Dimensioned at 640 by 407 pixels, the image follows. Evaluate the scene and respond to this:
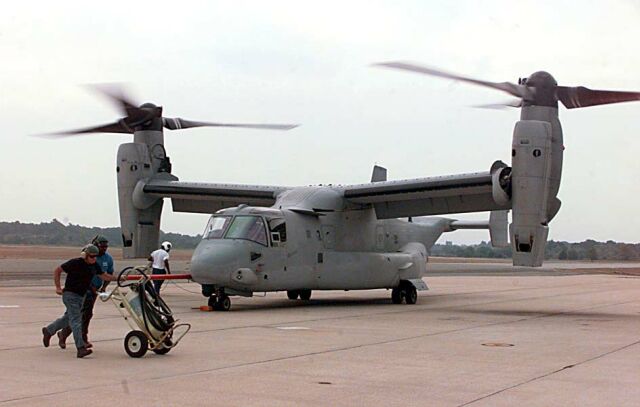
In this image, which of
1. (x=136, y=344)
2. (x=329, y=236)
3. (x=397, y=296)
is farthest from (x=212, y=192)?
(x=136, y=344)

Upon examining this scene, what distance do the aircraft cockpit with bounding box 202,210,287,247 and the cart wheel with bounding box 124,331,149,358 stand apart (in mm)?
8271

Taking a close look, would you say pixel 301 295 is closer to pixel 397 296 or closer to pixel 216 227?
pixel 397 296

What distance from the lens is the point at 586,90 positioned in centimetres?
1909

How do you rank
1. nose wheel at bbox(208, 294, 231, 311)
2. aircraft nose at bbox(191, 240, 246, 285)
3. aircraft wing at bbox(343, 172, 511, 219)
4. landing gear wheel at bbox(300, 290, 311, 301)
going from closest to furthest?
1. aircraft nose at bbox(191, 240, 246, 285)
2. nose wheel at bbox(208, 294, 231, 311)
3. aircraft wing at bbox(343, 172, 511, 219)
4. landing gear wheel at bbox(300, 290, 311, 301)

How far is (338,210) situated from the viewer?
72.8ft

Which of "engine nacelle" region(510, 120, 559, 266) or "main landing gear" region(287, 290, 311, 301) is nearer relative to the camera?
"engine nacelle" region(510, 120, 559, 266)

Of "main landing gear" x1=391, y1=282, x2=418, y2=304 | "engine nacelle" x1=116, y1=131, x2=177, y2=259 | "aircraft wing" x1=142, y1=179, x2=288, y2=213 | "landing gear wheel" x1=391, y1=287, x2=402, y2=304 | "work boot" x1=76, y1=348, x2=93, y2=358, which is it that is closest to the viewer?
"work boot" x1=76, y1=348, x2=93, y2=358

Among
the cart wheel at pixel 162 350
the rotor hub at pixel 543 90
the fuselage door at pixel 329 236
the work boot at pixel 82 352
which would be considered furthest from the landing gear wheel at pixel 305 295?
the work boot at pixel 82 352

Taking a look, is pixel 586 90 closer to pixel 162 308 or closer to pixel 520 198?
pixel 520 198

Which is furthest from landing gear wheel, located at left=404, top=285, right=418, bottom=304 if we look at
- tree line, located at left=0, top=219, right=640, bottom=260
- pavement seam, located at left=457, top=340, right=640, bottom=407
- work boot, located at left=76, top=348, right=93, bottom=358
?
tree line, located at left=0, top=219, right=640, bottom=260

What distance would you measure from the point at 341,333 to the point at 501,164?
743 cm

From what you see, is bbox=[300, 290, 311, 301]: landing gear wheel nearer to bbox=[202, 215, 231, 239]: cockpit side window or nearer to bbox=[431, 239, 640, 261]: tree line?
bbox=[202, 215, 231, 239]: cockpit side window

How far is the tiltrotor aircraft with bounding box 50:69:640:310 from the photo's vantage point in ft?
60.9

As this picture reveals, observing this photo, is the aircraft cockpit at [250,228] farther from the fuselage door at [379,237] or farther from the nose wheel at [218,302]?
the fuselage door at [379,237]
